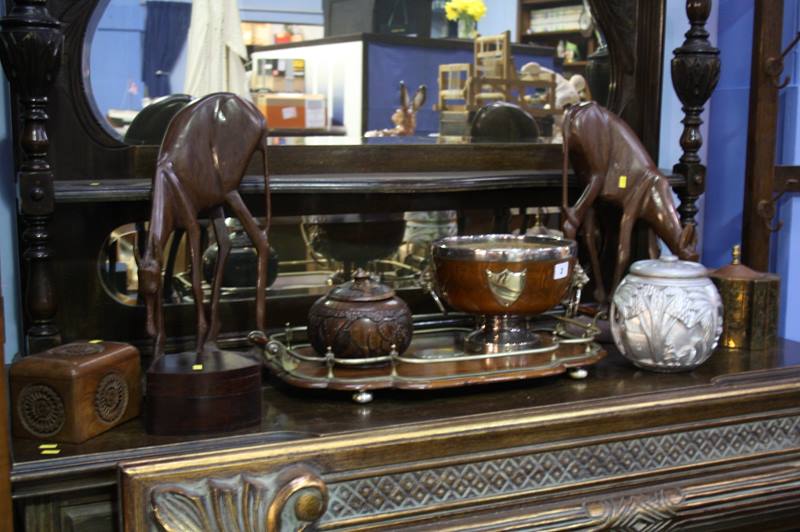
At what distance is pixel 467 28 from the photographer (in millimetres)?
1890

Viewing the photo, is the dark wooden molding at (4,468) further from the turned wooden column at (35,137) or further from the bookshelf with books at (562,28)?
the bookshelf with books at (562,28)

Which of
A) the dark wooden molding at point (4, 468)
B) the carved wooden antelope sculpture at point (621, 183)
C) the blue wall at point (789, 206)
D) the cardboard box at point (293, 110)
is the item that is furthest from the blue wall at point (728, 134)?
the dark wooden molding at point (4, 468)

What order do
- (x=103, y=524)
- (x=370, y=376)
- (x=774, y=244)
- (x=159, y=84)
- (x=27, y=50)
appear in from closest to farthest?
(x=103, y=524)
(x=27, y=50)
(x=370, y=376)
(x=159, y=84)
(x=774, y=244)

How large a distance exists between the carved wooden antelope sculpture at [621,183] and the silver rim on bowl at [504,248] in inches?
4.5

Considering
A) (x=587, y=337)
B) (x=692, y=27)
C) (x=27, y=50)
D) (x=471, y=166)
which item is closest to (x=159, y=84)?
(x=27, y=50)

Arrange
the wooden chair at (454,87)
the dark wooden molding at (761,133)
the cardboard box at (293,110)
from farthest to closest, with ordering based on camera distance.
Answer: the dark wooden molding at (761,133)
the wooden chair at (454,87)
the cardboard box at (293,110)

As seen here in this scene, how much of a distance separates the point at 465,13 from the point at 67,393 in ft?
3.36

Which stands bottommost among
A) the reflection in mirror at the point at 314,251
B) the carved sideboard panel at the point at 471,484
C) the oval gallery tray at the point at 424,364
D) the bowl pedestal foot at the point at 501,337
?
the carved sideboard panel at the point at 471,484

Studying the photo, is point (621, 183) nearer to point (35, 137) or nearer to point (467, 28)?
point (467, 28)

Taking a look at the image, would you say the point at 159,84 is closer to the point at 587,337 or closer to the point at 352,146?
the point at 352,146

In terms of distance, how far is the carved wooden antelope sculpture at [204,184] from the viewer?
1555 mm

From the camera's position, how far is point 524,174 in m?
1.85

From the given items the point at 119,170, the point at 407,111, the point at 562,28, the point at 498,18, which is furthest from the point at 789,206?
the point at 119,170

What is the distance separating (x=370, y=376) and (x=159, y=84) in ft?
2.00
